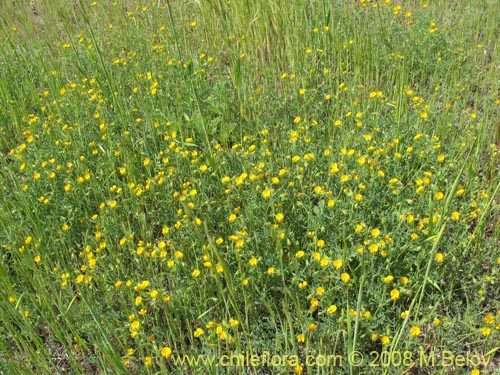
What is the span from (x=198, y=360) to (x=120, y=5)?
12.8ft

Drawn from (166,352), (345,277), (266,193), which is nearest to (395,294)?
(345,277)

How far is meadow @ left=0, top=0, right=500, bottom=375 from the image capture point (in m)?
1.90

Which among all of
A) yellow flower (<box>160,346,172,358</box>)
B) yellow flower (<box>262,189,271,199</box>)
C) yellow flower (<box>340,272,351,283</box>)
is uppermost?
yellow flower (<box>262,189,271,199</box>)

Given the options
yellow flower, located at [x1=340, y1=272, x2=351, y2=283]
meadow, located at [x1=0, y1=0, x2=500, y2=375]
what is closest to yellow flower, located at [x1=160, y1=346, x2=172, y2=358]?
meadow, located at [x1=0, y1=0, x2=500, y2=375]

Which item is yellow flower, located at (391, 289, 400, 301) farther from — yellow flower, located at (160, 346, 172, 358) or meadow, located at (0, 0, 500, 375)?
yellow flower, located at (160, 346, 172, 358)

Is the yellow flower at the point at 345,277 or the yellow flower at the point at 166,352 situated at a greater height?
the yellow flower at the point at 345,277

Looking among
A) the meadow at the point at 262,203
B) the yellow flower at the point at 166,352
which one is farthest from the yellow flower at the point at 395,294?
the yellow flower at the point at 166,352

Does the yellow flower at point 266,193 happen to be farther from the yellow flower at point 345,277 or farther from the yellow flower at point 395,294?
the yellow flower at point 395,294

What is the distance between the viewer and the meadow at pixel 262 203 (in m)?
1.90

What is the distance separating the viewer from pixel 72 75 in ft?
13.1

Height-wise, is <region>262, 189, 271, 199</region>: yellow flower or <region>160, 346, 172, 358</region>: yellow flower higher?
<region>262, 189, 271, 199</region>: yellow flower

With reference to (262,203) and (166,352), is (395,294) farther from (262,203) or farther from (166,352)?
(166,352)

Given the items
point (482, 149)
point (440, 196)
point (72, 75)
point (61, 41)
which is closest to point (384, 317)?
point (440, 196)

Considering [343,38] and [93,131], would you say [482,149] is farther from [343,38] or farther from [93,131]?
[93,131]
